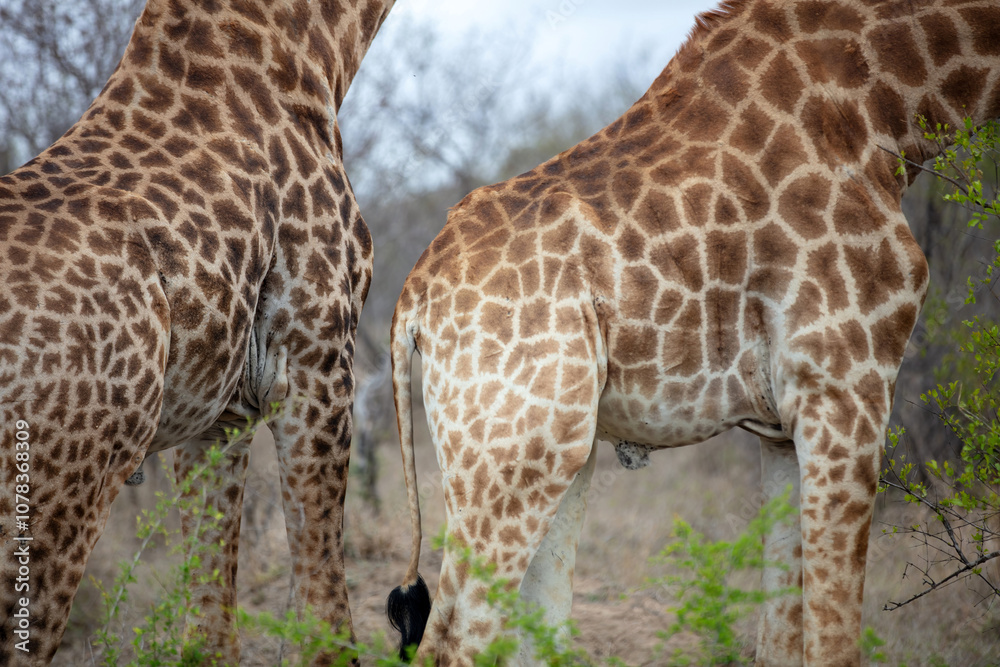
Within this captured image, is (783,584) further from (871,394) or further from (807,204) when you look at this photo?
(807,204)

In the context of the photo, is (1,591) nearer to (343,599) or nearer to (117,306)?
(117,306)

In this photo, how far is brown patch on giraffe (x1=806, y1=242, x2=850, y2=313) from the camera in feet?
10.6

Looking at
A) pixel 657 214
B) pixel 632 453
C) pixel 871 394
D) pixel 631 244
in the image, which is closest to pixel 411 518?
pixel 632 453

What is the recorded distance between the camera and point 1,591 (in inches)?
100

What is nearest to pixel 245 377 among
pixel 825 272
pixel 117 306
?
pixel 117 306

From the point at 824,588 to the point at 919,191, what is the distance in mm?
4780

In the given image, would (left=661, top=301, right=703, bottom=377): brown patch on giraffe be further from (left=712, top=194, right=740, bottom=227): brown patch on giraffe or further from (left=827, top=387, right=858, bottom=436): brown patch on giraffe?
(left=827, top=387, right=858, bottom=436): brown patch on giraffe

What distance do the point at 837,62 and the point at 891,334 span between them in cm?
114

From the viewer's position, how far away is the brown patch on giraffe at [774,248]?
3.29 meters

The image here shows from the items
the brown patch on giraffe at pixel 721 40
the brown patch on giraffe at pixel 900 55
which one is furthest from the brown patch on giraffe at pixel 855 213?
the brown patch on giraffe at pixel 721 40

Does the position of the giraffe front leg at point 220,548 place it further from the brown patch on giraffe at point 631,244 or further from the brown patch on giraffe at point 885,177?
the brown patch on giraffe at point 885,177

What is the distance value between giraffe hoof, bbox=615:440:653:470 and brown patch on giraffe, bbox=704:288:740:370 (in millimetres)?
496

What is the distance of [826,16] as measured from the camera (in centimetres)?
355

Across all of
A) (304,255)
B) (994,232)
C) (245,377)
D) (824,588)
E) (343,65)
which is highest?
(343,65)
